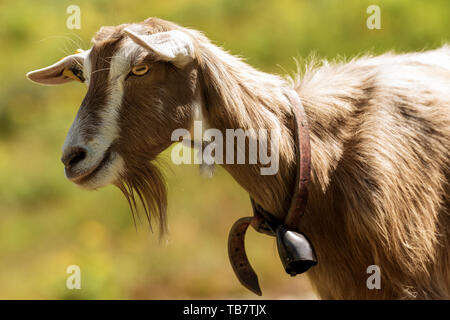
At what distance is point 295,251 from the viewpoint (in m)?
2.93

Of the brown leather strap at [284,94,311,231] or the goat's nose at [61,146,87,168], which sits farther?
the brown leather strap at [284,94,311,231]

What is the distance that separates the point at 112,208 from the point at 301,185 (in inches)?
187

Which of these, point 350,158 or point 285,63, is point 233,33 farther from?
point 350,158

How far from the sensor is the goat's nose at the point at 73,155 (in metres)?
2.83

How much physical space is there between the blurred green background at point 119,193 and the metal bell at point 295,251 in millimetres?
3182

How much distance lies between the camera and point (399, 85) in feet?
10.6

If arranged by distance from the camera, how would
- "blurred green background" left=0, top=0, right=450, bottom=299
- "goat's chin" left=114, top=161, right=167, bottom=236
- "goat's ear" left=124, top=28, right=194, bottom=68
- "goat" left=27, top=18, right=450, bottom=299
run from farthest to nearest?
"blurred green background" left=0, top=0, right=450, bottom=299
"goat's chin" left=114, top=161, right=167, bottom=236
"goat" left=27, top=18, right=450, bottom=299
"goat's ear" left=124, top=28, right=194, bottom=68

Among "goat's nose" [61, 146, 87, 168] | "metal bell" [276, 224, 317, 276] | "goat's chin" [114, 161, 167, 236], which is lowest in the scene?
"metal bell" [276, 224, 317, 276]

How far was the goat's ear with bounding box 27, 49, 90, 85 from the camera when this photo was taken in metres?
3.07

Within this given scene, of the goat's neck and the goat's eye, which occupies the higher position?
the goat's eye

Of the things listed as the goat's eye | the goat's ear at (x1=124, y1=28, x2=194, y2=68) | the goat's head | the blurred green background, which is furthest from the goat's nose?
the blurred green background

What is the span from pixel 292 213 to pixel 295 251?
0.19 m

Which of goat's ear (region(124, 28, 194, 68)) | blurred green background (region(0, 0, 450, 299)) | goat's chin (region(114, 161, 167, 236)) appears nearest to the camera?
goat's ear (region(124, 28, 194, 68))

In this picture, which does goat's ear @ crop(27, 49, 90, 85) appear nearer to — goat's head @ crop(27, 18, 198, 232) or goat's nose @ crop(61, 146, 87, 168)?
goat's head @ crop(27, 18, 198, 232)
